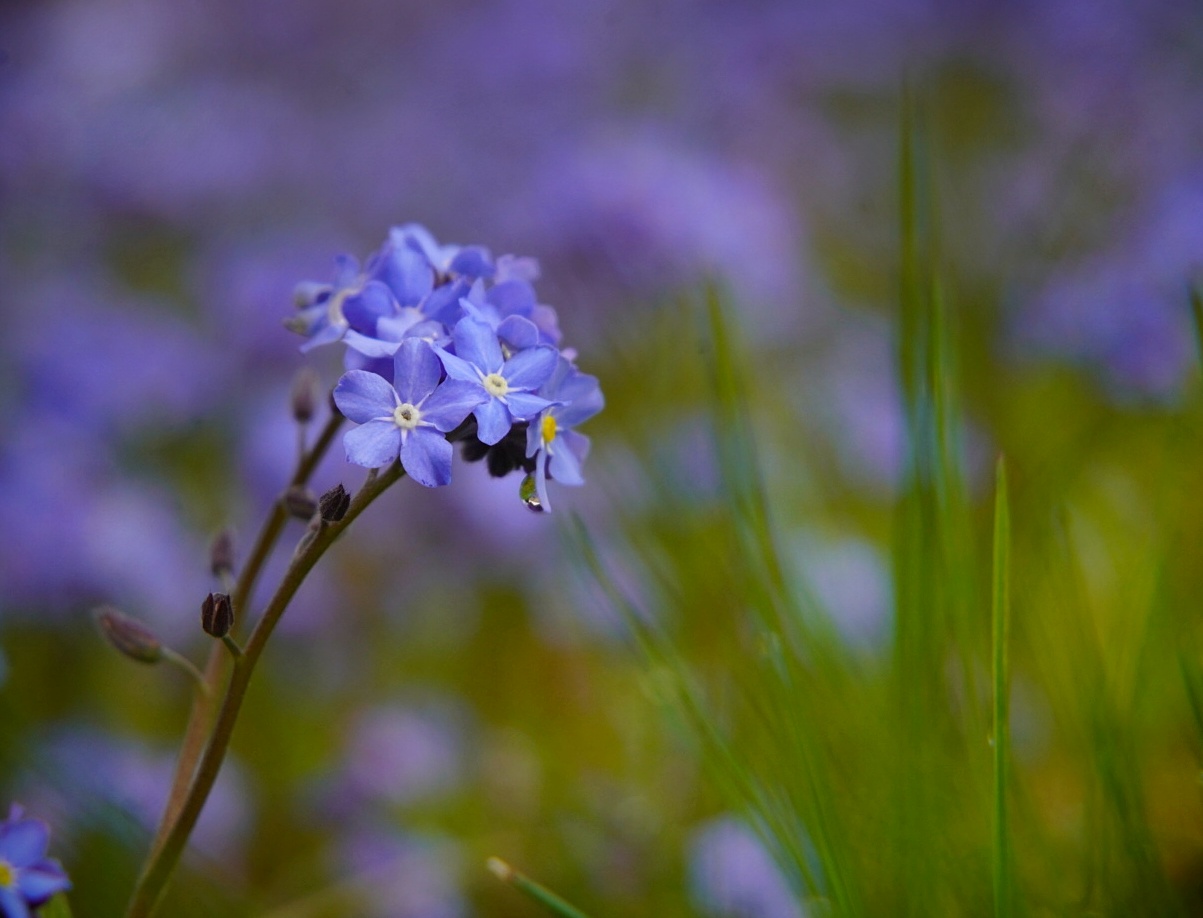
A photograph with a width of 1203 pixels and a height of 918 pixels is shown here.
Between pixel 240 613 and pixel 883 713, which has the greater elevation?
pixel 883 713

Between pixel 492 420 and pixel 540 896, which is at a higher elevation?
pixel 492 420

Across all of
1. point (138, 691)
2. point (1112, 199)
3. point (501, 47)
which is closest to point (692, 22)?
point (501, 47)

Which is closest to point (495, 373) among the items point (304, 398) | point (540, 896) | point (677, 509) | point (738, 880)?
point (304, 398)

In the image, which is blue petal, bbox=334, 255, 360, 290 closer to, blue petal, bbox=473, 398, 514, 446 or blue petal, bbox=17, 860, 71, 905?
blue petal, bbox=473, 398, 514, 446

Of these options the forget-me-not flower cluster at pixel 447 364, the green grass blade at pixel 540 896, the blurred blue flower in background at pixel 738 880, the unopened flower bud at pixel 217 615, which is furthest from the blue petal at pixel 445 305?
the blurred blue flower in background at pixel 738 880

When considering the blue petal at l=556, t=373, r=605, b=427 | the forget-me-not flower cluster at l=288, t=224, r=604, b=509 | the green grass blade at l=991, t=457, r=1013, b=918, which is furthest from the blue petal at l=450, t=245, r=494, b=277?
the green grass blade at l=991, t=457, r=1013, b=918

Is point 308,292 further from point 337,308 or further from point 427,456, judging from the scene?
Answer: point 427,456

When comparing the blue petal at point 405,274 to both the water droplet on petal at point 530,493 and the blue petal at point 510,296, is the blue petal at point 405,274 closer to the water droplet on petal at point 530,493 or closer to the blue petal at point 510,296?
the blue petal at point 510,296

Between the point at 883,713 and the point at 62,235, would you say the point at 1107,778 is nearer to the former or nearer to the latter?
the point at 883,713
